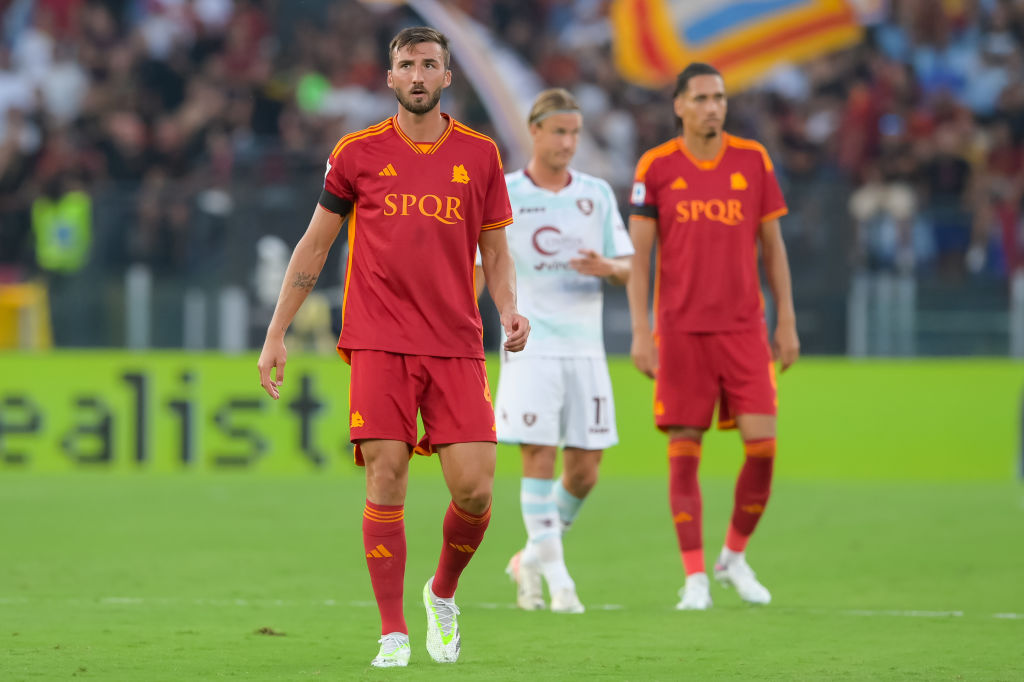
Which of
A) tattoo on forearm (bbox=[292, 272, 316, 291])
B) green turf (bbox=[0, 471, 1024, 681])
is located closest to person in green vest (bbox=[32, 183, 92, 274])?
green turf (bbox=[0, 471, 1024, 681])

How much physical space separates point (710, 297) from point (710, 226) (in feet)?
1.16

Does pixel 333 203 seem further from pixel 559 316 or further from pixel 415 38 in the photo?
pixel 559 316

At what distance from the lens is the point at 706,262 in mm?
8125

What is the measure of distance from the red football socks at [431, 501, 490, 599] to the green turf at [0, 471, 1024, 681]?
0.90 feet

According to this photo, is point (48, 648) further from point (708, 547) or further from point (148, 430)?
point (148, 430)

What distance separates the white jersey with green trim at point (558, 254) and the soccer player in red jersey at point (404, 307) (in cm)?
212

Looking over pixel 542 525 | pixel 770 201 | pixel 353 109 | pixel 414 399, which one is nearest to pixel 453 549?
pixel 414 399

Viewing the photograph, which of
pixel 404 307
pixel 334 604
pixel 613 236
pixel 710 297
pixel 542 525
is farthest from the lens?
pixel 613 236

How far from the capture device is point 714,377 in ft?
26.8

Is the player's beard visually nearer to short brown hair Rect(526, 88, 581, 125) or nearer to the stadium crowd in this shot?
short brown hair Rect(526, 88, 581, 125)

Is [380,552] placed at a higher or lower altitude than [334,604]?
higher

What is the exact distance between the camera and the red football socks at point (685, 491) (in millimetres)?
8023

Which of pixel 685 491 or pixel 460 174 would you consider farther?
pixel 685 491

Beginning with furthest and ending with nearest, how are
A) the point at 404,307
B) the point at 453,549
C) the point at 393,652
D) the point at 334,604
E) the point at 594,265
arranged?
the point at 594,265
the point at 334,604
the point at 453,549
the point at 404,307
the point at 393,652
